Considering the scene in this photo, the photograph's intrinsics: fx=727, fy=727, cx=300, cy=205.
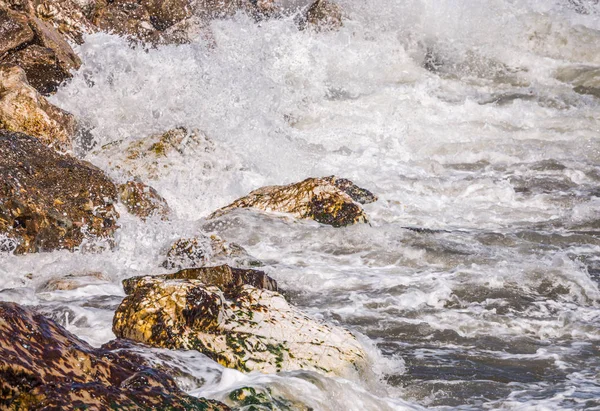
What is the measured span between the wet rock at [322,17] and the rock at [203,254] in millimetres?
9048

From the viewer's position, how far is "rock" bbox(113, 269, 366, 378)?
3559 mm

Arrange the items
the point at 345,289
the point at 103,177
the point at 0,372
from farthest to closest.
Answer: the point at 103,177 → the point at 345,289 → the point at 0,372

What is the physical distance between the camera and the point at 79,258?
545 centimetres

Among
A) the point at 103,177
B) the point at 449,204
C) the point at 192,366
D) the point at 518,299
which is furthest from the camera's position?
the point at 449,204

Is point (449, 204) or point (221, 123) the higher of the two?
point (221, 123)

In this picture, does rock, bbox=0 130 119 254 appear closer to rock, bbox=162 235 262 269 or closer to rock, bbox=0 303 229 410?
rock, bbox=162 235 262 269

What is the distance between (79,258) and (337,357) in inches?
102

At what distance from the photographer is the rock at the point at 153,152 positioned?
7363 millimetres

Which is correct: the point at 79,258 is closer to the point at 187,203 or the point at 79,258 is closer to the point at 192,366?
the point at 187,203

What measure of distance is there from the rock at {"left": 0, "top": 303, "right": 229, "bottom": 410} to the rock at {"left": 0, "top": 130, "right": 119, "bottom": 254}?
279cm

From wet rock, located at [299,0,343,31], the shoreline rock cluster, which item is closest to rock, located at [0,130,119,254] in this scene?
the shoreline rock cluster

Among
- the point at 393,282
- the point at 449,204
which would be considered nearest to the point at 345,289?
the point at 393,282

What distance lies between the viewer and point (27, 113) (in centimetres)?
705

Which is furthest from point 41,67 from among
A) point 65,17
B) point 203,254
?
point 203,254
